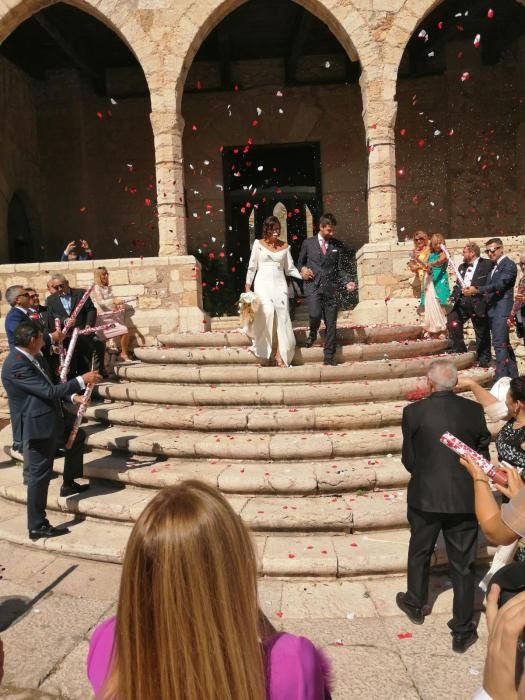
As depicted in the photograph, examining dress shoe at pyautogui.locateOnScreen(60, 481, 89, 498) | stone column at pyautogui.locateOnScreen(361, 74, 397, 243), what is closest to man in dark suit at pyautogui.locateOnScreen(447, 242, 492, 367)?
stone column at pyautogui.locateOnScreen(361, 74, 397, 243)

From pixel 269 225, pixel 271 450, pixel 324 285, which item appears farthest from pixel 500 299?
pixel 271 450

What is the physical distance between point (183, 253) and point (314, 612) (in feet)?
23.9

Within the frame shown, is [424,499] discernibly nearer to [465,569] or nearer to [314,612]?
[465,569]

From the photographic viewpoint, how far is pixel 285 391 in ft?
19.9

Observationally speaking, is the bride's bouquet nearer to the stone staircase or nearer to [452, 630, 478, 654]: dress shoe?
the stone staircase

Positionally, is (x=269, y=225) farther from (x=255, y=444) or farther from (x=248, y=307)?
(x=255, y=444)

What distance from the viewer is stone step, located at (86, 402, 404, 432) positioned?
18.5 ft

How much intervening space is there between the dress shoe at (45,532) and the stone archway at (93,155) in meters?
10.4

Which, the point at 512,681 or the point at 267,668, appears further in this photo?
the point at 512,681

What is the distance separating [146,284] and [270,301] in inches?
134

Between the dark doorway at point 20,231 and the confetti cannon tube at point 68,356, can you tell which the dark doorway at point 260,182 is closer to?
the dark doorway at point 20,231

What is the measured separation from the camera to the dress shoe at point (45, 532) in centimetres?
446

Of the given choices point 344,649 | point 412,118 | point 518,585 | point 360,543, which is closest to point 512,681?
point 518,585

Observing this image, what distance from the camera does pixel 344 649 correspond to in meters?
3.02
